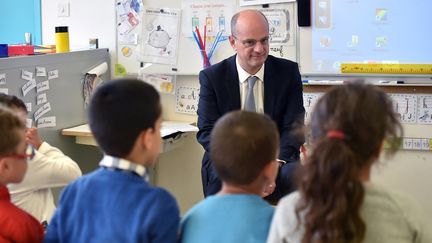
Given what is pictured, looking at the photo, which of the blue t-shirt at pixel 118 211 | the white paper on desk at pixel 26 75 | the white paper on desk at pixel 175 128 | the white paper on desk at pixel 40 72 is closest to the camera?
the blue t-shirt at pixel 118 211

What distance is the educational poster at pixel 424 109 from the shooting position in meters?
3.25

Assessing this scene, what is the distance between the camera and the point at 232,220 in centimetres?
133

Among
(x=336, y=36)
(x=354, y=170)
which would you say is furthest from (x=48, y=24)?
(x=354, y=170)

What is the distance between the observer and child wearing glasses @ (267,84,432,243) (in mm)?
1234

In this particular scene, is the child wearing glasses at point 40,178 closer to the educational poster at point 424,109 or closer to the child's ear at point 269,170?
the child's ear at point 269,170

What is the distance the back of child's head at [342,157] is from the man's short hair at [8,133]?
0.79 meters

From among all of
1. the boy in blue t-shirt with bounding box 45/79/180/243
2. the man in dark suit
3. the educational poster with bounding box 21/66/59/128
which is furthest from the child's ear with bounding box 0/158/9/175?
the educational poster with bounding box 21/66/59/128

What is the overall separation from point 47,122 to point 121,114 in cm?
207

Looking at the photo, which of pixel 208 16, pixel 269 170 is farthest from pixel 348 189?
pixel 208 16

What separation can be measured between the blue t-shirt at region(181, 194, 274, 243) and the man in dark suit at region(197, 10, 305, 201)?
135cm

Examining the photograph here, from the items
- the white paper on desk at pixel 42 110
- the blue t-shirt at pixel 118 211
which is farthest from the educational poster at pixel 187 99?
the blue t-shirt at pixel 118 211

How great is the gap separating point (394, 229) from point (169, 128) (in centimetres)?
232

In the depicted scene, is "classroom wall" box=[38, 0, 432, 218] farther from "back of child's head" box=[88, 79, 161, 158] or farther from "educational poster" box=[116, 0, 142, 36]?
"back of child's head" box=[88, 79, 161, 158]

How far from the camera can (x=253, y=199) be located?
1.36 m
